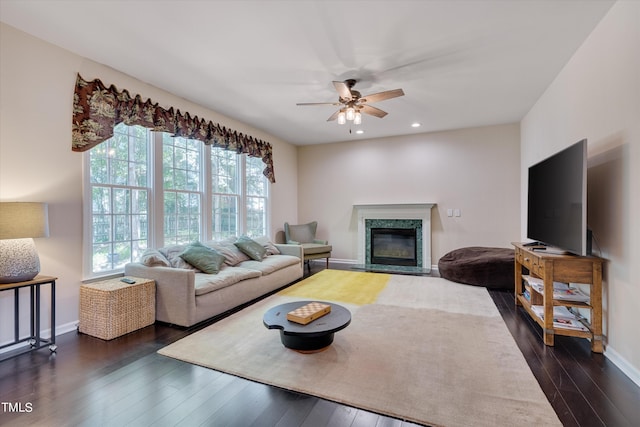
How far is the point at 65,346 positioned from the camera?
2609 mm

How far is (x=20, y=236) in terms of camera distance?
7.50 ft

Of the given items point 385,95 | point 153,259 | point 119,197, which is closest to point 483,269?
point 385,95

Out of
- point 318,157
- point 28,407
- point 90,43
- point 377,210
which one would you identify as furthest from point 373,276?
point 90,43

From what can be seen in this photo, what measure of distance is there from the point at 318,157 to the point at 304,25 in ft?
14.8

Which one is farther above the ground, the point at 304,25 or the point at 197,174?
the point at 304,25

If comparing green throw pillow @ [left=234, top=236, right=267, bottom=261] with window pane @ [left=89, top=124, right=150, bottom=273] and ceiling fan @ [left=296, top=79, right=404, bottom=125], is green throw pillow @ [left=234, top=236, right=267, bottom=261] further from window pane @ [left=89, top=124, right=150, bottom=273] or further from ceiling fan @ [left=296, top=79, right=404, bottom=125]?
ceiling fan @ [left=296, top=79, right=404, bottom=125]

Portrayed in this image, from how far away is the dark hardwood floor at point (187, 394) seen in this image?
1.67 meters

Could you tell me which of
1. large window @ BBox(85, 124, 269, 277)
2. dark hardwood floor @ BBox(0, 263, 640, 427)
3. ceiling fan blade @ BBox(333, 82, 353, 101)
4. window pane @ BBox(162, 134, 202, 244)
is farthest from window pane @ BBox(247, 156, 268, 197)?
dark hardwood floor @ BBox(0, 263, 640, 427)

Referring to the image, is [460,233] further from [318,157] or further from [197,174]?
[197,174]

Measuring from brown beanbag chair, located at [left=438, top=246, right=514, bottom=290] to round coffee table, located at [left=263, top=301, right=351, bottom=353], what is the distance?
276 centimetres

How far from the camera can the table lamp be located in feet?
7.36

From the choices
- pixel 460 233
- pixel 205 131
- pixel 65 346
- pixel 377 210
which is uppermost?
pixel 205 131

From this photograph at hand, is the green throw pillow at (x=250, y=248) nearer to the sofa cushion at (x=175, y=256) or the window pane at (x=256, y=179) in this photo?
the sofa cushion at (x=175, y=256)

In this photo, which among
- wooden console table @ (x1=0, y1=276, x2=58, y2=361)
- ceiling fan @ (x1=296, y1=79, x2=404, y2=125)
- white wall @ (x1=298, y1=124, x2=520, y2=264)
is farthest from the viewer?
white wall @ (x1=298, y1=124, x2=520, y2=264)
